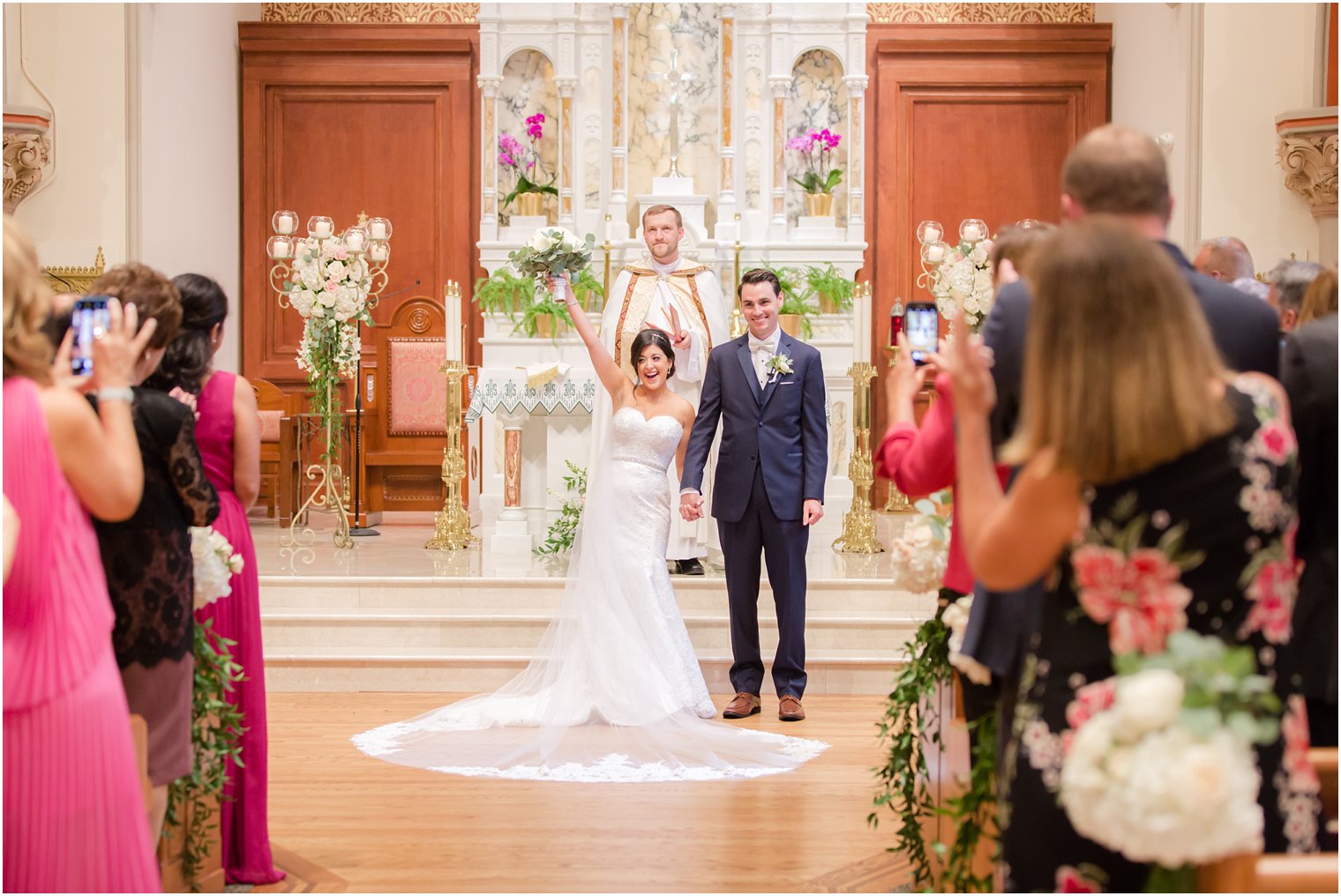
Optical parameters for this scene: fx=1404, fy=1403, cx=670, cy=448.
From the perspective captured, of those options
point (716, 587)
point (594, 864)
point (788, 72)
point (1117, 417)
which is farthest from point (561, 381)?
point (1117, 417)

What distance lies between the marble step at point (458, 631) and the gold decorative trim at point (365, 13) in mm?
6332

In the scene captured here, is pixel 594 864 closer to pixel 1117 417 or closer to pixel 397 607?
pixel 1117 417

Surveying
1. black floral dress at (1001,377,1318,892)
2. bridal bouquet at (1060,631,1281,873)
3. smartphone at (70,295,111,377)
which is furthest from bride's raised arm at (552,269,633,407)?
bridal bouquet at (1060,631,1281,873)

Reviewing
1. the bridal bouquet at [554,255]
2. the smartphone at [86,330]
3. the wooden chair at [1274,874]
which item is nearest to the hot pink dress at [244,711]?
the smartphone at [86,330]

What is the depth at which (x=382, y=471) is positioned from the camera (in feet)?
35.3

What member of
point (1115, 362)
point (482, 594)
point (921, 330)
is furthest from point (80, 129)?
point (1115, 362)

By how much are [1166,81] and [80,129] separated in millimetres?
7532

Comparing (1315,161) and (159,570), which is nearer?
(159,570)

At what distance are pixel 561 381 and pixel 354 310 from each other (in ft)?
4.41

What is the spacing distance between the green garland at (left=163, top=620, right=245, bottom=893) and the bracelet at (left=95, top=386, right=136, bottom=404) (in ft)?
3.65

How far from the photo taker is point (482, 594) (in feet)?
23.9

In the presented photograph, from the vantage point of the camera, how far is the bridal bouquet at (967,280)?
7.09 m

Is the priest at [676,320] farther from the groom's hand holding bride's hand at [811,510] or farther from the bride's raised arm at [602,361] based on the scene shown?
the groom's hand holding bride's hand at [811,510]

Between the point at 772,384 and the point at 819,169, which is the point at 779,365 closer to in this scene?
the point at 772,384
